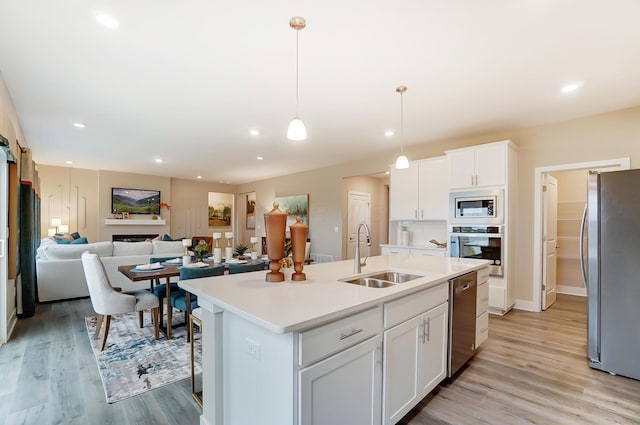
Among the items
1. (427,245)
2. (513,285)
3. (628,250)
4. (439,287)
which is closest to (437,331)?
(439,287)

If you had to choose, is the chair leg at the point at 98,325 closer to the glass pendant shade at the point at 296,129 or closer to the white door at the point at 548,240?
the glass pendant shade at the point at 296,129

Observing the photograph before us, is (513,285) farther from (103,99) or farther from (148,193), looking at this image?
(148,193)

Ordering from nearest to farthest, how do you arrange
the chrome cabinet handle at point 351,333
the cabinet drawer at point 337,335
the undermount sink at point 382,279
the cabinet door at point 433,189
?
the cabinet drawer at point 337,335 → the chrome cabinet handle at point 351,333 → the undermount sink at point 382,279 → the cabinet door at point 433,189

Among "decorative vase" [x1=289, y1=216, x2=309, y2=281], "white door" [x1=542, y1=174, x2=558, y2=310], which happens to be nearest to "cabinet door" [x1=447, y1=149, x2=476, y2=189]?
"white door" [x1=542, y1=174, x2=558, y2=310]

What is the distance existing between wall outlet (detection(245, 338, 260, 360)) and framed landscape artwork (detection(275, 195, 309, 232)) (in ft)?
20.9

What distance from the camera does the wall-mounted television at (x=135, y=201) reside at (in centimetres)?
838

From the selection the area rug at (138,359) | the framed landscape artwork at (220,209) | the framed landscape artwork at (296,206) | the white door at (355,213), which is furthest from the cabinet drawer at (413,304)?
the framed landscape artwork at (220,209)

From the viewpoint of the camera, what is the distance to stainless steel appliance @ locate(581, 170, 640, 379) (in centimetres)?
244

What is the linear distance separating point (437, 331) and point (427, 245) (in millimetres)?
3268

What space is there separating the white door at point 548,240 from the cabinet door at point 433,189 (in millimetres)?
1303

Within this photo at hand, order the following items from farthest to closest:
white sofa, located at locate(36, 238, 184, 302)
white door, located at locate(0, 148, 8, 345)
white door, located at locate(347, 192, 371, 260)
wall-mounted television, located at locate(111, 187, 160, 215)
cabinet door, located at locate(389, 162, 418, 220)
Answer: wall-mounted television, located at locate(111, 187, 160, 215) < white door, located at locate(347, 192, 371, 260) < cabinet door, located at locate(389, 162, 418, 220) < white sofa, located at locate(36, 238, 184, 302) < white door, located at locate(0, 148, 8, 345)

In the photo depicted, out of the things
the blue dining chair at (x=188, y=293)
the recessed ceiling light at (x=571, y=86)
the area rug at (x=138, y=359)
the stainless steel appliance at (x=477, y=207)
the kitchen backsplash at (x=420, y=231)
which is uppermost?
the recessed ceiling light at (x=571, y=86)

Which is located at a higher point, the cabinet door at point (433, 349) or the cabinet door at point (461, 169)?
the cabinet door at point (461, 169)

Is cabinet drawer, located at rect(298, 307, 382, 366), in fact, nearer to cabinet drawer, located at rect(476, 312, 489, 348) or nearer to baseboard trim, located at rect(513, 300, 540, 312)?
cabinet drawer, located at rect(476, 312, 489, 348)
